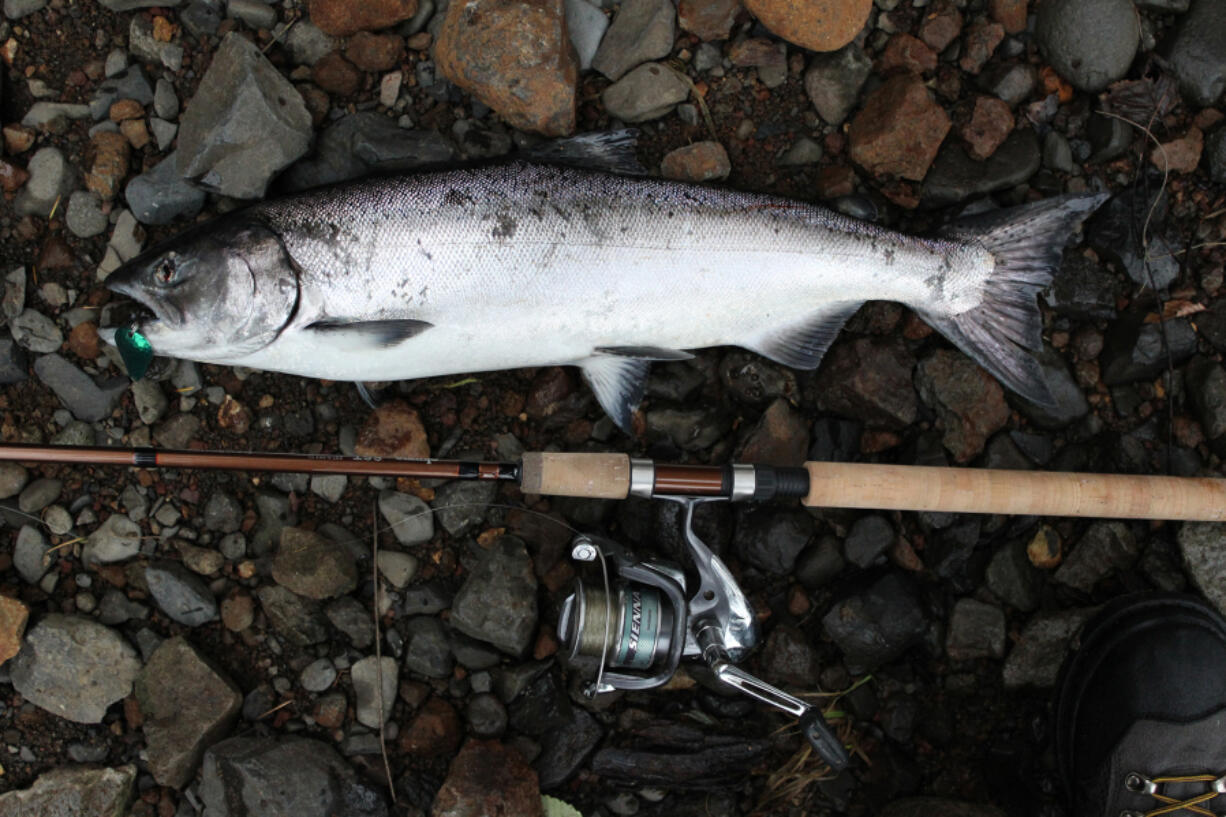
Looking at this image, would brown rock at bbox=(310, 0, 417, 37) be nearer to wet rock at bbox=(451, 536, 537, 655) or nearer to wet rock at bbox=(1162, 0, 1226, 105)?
wet rock at bbox=(451, 536, 537, 655)

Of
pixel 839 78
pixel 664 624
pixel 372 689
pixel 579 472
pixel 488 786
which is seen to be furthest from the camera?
pixel 839 78

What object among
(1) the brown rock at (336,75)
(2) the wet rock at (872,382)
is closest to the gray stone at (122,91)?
(1) the brown rock at (336,75)

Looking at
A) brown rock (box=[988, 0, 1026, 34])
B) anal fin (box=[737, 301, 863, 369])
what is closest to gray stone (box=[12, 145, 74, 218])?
anal fin (box=[737, 301, 863, 369])

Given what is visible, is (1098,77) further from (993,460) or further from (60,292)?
(60,292)

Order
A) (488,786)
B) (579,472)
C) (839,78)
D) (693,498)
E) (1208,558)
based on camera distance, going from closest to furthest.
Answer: (579,472) < (693,498) < (488,786) < (1208,558) < (839,78)

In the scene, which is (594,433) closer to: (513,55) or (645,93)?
(645,93)

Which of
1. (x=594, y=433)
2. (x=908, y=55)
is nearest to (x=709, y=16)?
(x=908, y=55)

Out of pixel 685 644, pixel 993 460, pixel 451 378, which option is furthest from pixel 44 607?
pixel 993 460
